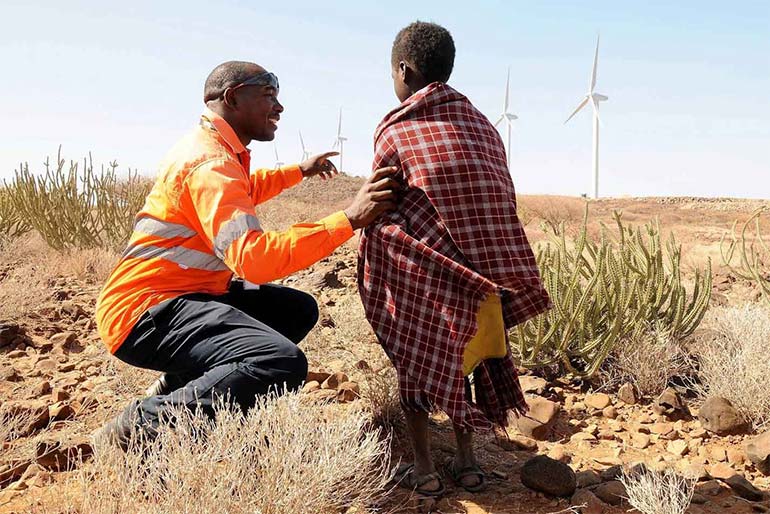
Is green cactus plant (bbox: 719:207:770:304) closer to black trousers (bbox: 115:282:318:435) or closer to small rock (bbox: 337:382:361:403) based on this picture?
small rock (bbox: 337:382:361:403)

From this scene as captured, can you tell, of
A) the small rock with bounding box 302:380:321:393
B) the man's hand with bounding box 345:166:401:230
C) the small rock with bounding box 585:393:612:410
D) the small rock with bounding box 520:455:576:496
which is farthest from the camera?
the small rock with bounding box 585:393:612:410

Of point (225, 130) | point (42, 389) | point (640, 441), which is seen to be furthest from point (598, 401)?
point (42, 389)

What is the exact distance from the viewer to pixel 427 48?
9.00 feet

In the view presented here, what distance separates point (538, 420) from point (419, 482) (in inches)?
46.1

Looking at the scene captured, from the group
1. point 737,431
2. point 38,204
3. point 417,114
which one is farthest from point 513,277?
point 38,204

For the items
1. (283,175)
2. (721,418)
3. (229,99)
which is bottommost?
(721,418)

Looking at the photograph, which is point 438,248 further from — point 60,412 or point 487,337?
point 60,412

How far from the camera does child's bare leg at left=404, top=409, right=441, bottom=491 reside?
2838 mm

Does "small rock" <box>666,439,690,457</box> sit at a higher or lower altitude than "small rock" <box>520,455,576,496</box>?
lower

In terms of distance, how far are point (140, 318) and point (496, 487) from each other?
62.9 inches

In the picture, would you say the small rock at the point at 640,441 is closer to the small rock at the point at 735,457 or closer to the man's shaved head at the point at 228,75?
the small rock at the point at 735,457

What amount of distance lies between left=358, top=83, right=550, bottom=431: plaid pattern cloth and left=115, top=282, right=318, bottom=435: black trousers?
46 centimetres

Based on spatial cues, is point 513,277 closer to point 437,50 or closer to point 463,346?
point 463,346

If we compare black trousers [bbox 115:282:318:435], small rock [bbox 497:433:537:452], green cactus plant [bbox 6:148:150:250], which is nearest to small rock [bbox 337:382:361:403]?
small rock [bbox 497:433:537:452]
